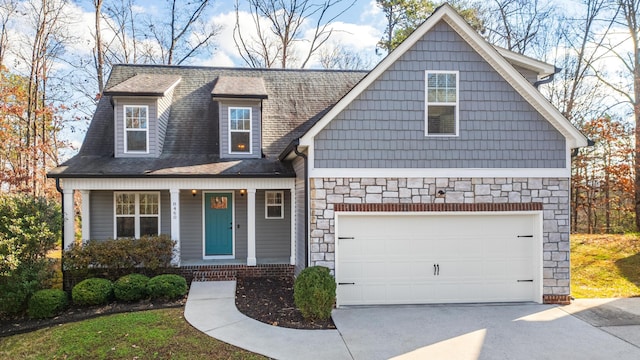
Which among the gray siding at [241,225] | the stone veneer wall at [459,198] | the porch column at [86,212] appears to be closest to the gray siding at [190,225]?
the gray siding at [241,225]

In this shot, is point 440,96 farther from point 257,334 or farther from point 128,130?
point 128,130

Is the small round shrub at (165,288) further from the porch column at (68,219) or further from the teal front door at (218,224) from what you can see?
the porch column at (68,219)

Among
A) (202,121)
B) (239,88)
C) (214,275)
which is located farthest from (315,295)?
(202,121)

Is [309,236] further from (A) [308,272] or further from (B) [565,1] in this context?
(B) [565,1]

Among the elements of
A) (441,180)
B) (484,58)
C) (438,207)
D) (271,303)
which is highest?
(484,58)

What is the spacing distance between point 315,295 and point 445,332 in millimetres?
2303

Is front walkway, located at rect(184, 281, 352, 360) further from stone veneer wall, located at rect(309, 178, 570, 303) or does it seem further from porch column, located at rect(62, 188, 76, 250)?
porch column, located at rect(62, 188, 76, 250)

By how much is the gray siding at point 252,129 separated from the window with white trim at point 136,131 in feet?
6.63

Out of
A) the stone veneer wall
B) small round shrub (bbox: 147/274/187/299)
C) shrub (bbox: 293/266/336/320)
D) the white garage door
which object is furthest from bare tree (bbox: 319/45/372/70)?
shrub (bbox: 293/266/336/320)

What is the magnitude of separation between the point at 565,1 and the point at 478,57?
1539cm

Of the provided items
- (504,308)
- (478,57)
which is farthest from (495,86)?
(504,308)

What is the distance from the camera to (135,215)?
11297 mm

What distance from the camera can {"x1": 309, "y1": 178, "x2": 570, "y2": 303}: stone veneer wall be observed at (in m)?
8.23

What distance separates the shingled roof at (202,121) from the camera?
33.8ft
